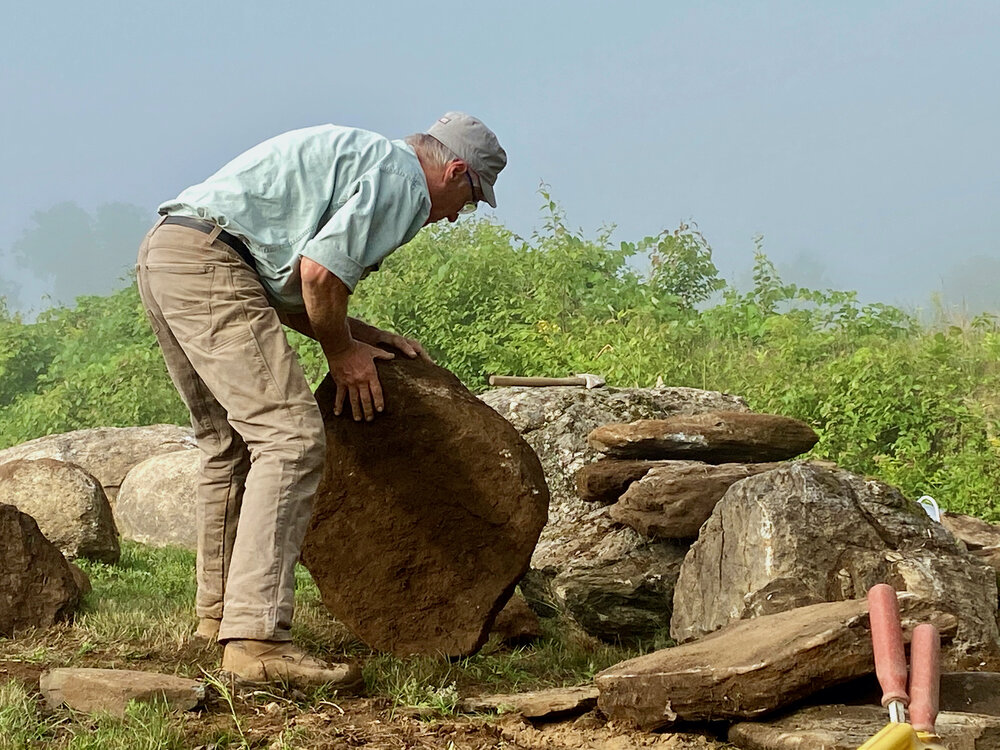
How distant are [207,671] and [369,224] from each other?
1.66 m

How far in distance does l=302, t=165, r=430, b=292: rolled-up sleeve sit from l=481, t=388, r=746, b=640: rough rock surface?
250 cm

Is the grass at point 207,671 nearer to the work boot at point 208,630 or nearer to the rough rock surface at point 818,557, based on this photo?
the work boot at point 208,630

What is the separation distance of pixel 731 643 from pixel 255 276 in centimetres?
210

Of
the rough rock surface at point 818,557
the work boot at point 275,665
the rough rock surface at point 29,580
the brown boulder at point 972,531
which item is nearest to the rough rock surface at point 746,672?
the work boot at point 275,665

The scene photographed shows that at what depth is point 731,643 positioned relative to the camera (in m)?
3.74

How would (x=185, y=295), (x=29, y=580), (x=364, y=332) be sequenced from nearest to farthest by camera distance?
(x=185, y=295) → (x=364, y=332) → (x=29, y=580)

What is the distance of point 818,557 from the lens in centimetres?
490

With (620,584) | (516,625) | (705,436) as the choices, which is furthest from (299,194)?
(705,436)

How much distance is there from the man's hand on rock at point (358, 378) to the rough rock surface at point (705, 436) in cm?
211

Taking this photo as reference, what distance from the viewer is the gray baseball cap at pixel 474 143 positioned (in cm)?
441

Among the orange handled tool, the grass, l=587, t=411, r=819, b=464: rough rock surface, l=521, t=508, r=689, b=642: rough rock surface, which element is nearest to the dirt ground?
the grass

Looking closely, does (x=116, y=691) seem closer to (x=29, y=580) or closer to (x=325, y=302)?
(x=325, y=302)

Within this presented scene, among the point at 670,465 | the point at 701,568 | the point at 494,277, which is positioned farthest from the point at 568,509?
the point at 494,277

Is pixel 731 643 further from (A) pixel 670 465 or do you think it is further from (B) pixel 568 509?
(B) pixel 568 509
